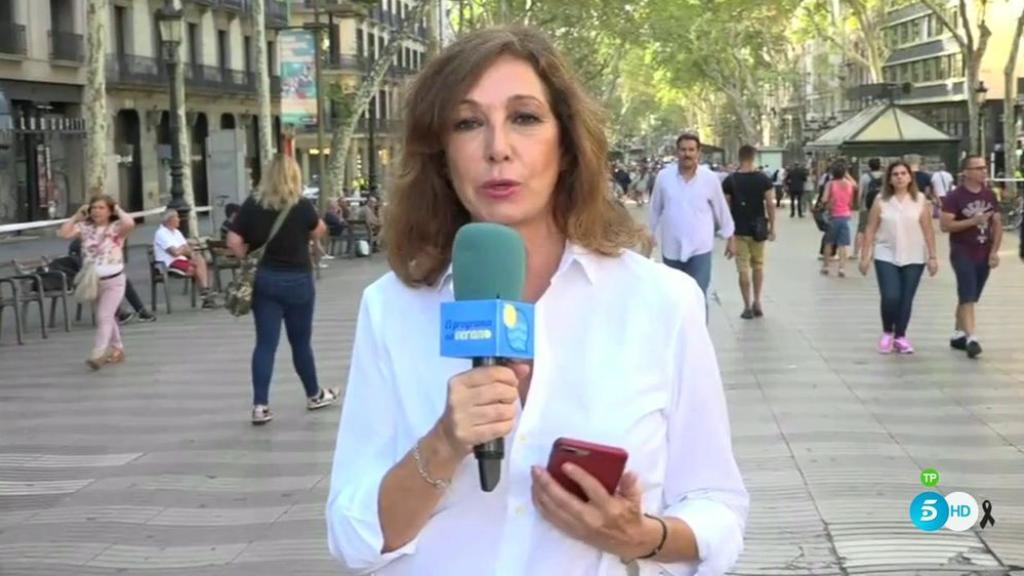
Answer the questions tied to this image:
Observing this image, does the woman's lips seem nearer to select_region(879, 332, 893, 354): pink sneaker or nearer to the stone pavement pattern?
the stone pavement pattern

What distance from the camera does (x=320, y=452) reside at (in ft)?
24.4

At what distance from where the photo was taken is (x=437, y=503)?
179cm

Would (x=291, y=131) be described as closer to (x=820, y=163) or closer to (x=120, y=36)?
(x=120, y=36)

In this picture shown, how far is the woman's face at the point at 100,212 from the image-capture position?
11641 millimetres

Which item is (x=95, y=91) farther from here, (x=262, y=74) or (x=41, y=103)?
(x=41, y=103)

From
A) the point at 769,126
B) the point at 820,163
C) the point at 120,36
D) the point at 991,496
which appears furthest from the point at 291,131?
the point at 769,126

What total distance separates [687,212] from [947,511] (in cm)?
560

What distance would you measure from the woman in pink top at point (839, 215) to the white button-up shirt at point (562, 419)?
1662cm

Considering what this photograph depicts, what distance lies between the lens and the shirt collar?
1.93 metres

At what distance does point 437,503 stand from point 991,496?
491 cm

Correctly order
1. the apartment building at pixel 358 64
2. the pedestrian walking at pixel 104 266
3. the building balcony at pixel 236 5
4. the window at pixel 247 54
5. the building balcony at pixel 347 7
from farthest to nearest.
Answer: the apartment building at pixel 358 64 → the window at pixel 247 54 → the building balcony at pixel 236 5 → the building balcony at pixel 347 7 → the pedestrian walking at pixel 104 266

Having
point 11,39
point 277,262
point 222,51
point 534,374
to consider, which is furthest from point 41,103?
point 534,374

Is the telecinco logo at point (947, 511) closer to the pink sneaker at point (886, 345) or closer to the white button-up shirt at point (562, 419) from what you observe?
the white button-up shirt at point (562, 419)

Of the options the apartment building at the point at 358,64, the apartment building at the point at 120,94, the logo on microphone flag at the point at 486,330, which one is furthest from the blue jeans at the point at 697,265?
the apartment building at the point at 358,64
